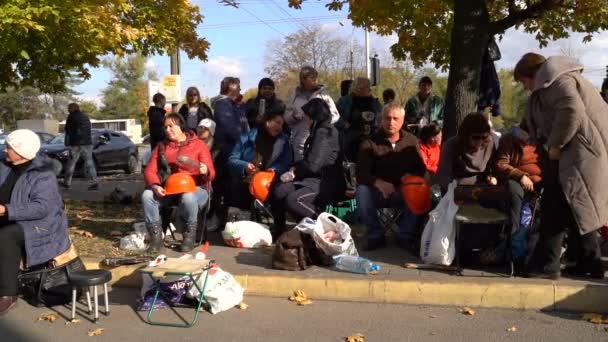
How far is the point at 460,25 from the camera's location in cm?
781

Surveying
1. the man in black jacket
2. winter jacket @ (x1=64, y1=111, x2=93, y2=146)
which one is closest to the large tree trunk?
the man in black jacket

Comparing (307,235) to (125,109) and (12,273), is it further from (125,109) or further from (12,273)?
(125,109)

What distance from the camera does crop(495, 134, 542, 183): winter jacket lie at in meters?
6.02

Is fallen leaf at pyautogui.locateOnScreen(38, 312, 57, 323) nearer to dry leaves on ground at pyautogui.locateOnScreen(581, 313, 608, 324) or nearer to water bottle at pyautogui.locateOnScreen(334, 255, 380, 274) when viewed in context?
water bottle at pyautogui.locateOnScreen(334, 255, 380, 274)

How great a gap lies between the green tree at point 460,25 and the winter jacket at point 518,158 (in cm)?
180

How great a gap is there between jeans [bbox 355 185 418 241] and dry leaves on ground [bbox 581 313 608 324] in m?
2.01

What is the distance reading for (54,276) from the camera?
5.75 metres

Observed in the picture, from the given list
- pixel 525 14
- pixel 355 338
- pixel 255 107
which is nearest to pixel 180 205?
pixel 255 107

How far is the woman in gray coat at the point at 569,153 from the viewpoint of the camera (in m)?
5.14

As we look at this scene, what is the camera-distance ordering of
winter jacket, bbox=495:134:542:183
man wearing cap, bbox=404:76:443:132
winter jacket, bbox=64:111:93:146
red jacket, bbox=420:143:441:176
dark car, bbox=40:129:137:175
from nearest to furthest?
winter jacket, bbox=495:134:542:183, red jacket, bbox=420:143:441:176, man wearing cap, bbox=404:76:443:132, winter jacket, bbox=64:111:93:146, dark car, bbox=40:129:137:175

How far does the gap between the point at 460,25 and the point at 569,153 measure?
9.95ft

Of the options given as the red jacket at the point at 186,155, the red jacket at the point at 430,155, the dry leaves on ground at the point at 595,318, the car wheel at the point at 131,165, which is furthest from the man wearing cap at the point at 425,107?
the car wheel at the point at 131,165

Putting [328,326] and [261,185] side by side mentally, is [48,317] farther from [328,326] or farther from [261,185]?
[261,185]

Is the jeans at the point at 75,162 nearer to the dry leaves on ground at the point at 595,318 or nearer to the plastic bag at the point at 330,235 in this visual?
the plastic bag at the point at 330,235
